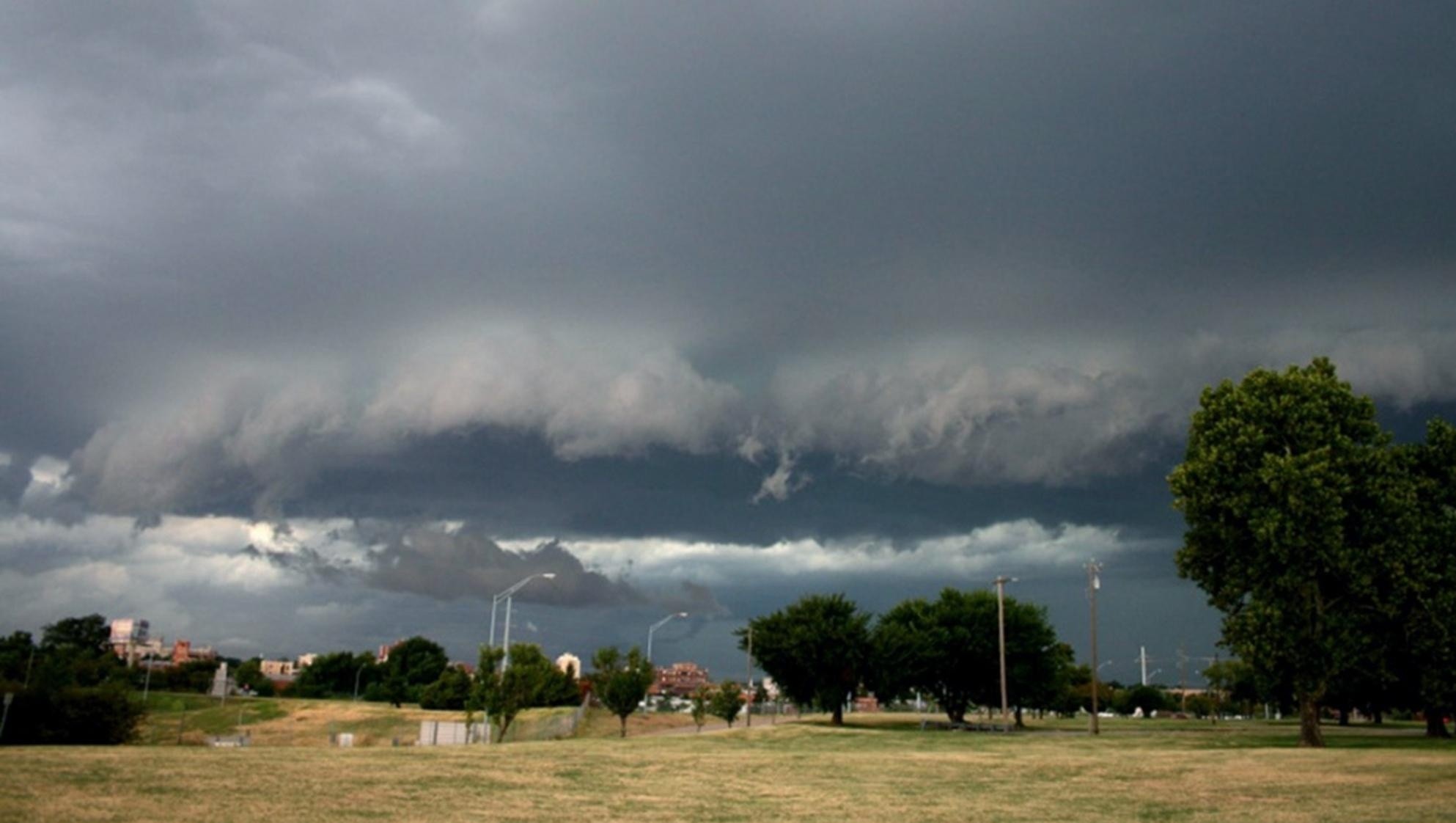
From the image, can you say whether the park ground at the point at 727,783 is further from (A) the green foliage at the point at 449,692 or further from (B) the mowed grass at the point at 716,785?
(A) the green foliage at the point at 449,692

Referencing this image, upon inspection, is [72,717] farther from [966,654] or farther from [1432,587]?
[966,654]

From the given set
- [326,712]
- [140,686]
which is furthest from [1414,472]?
[140,686]

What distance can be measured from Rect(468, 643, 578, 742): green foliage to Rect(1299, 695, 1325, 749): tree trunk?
129 ft

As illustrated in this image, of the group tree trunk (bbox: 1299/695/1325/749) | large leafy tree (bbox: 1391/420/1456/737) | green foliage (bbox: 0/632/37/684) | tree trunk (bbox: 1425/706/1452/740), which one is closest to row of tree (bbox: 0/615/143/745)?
tree trunk (bbox: 1299/695/1325/749)

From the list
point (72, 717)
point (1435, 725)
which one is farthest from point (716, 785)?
point (1435, 725)

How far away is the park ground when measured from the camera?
2158 centimetres

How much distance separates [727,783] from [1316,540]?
32243 millimetres

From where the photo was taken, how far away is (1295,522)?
1932 inches

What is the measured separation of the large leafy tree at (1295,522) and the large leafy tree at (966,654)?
41045mm

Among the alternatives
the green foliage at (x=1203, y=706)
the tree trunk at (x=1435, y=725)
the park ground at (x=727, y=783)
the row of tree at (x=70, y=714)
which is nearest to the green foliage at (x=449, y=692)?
the row of tree at (x=70, y=714)

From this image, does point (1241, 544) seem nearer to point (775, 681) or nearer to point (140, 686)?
point (775, 681)

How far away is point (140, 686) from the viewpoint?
13500 centimetres

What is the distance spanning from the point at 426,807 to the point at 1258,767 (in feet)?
88.7

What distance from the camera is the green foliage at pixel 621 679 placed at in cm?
7450
